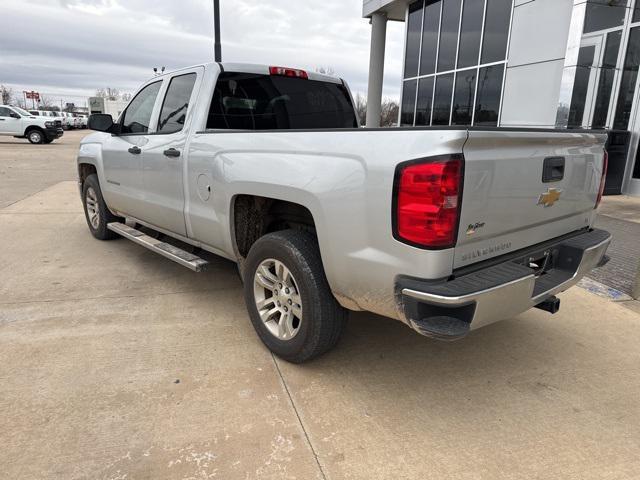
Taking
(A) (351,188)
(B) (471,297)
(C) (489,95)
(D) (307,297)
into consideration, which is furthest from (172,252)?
(C) (489,95)

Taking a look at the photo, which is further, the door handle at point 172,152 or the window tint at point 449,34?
the window tint at point 449,34

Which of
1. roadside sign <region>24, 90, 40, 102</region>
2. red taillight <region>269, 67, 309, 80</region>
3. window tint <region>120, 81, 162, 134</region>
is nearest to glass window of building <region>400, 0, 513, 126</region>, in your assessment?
red taillight <region>269, 67, 309, 80</region>

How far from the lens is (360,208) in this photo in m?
2.31

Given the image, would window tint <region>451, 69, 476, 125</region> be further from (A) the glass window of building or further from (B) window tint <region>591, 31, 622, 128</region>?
(B) window tint <region>591, 31, 622, 128</region>

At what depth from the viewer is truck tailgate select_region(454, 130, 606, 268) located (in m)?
2.17

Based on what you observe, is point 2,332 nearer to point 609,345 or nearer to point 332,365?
point 332,365

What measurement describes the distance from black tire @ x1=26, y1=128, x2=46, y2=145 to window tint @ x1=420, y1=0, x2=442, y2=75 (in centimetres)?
2108

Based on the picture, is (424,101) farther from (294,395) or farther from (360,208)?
(294,395)

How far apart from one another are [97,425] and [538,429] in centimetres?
228

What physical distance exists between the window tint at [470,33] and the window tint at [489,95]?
0.65m

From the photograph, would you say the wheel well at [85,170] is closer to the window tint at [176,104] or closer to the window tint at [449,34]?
the window tint at [176,104]

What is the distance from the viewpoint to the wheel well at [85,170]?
5.83 m

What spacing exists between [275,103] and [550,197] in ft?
7.98

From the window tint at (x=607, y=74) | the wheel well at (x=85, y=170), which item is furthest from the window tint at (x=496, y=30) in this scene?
the wheel well at (x=85, y=170)
